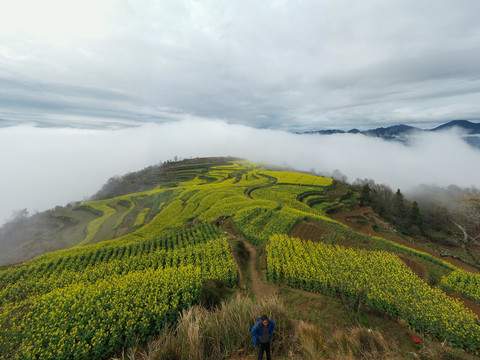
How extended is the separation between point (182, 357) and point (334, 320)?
10.3m

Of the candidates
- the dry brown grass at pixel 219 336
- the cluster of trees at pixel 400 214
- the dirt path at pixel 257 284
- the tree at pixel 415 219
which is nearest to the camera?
the dry brown grass at pixel 219 336

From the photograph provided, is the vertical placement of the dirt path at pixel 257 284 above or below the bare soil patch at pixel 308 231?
below

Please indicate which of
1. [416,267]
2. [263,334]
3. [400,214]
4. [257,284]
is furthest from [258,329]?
[400,214]

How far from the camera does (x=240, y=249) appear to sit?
78.6 feet

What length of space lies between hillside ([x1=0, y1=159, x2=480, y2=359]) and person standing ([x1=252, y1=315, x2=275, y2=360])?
77cm

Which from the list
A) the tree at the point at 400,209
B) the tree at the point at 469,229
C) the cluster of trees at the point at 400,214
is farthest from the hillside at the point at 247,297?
the tree at the point at 400,209

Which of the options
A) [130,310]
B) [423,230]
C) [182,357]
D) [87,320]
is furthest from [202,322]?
[423,230]

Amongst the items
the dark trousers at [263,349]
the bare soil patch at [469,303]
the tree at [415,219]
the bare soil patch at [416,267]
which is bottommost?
the tree at [415,219]

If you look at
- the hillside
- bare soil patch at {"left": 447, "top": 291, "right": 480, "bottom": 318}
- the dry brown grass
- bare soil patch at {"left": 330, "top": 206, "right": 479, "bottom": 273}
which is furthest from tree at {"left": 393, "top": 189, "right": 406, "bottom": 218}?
the dry brown grass

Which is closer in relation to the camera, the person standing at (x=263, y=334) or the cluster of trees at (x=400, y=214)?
the person standing at (x=263, y=334)

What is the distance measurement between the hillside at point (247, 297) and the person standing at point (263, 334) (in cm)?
77

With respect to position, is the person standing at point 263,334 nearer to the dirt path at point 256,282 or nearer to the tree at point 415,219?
the dirt path at point 256,282

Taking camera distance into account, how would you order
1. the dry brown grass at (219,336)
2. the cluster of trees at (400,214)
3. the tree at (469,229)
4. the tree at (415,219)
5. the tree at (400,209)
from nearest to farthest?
the dry brown grass at (219,336) → the tree at (469,229) → the cluster of trees at (400,214) → the tree at (415,219) → the tree at (400,209)

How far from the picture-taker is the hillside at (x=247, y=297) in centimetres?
A: 802
